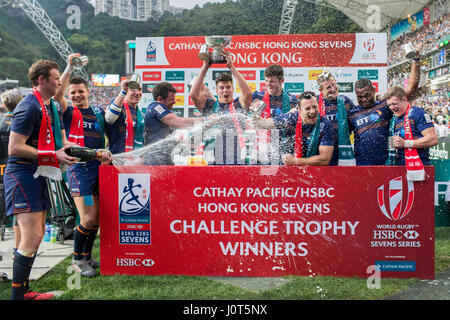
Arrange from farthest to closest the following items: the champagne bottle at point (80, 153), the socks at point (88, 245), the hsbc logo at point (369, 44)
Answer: the hsbc logo at point (369, 44) → the socks at point (88, 245) → the champagne bottle at point (80, 153)

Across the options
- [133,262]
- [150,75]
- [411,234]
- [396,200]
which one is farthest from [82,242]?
[150,75]

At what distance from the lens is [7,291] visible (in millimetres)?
3383

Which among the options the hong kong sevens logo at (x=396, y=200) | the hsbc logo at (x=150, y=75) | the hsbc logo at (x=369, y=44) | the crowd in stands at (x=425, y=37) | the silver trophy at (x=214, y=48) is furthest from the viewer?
the crowd in stands at (x=425, y=37)

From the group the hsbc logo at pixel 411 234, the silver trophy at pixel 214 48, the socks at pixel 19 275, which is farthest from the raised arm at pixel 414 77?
the socks at pixel 19 275

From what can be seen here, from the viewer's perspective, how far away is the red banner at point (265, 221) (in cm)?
345

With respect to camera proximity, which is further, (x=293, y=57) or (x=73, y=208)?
(x=293, y=57)

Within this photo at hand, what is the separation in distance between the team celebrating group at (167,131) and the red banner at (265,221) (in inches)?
9.9

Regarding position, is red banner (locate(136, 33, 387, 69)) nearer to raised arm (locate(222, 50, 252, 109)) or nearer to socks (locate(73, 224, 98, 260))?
raised arm (locate(222, 50, 252, 109))

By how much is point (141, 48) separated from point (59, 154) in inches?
201

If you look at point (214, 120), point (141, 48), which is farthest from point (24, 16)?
point (214, 120)

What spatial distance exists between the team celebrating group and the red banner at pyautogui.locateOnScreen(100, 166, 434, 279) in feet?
0.83

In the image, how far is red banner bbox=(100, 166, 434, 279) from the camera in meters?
3.45

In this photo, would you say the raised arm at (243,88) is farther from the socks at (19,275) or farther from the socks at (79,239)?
the socks at (19,275)
